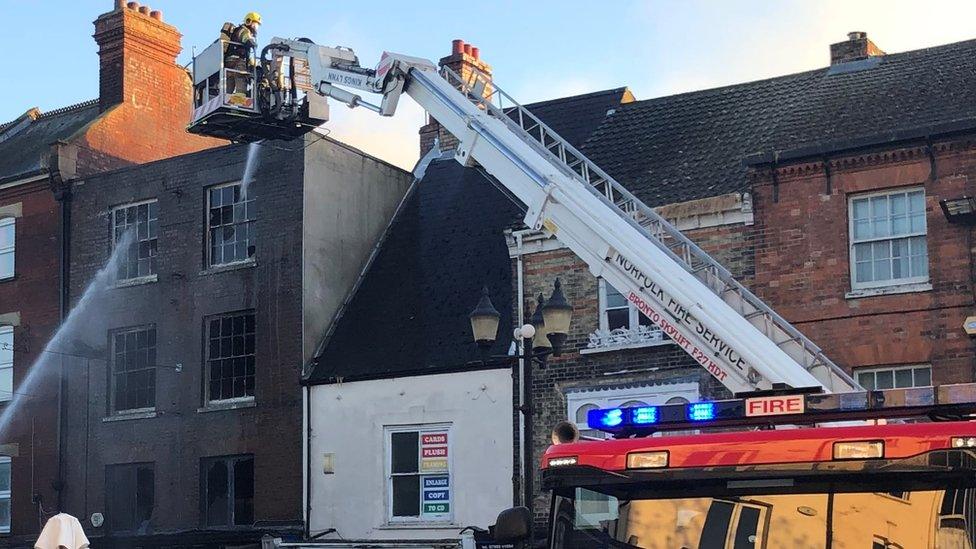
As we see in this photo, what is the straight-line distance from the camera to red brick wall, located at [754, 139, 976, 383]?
1955 centimetres

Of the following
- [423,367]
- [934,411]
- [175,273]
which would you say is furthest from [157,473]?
[934,411]

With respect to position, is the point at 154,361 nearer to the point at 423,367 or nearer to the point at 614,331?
the point at 423,367

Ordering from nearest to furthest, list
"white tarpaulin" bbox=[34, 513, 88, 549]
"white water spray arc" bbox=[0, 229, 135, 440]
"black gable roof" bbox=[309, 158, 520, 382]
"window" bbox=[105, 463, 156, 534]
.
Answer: "white tarpaulin" bbox=[34, 513, 88, 549]
"black gable roof" bbox=[309, 158, 520, 382]
"window" bbox=[105, 463, 156, 534]
"white water spray arc" bbox=[0, 229, 135, 440]

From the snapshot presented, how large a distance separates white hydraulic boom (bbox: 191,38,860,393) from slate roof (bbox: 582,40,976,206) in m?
3.83

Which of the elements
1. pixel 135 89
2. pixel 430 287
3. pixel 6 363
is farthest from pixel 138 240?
pixel 430 287

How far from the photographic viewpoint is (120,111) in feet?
107

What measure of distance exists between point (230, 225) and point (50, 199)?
4.95 meters

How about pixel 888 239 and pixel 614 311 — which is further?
pixel 614 311

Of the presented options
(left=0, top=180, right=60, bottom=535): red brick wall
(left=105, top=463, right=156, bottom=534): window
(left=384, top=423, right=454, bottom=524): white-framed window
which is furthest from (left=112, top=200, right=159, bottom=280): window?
(left=384, top=423, right=454, bottom=524): white-framed window

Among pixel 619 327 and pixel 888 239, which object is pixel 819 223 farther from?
pixel 619 327

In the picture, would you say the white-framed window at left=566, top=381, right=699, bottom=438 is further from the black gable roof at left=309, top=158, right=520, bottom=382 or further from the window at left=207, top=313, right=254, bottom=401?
the window at left=207, top=313, right=254, bottom=401

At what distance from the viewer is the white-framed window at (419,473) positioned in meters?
24.2

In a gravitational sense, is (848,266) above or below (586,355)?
above

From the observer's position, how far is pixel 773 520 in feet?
27.3
